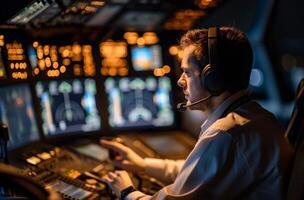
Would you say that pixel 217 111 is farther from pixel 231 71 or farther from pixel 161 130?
pixel 161 130

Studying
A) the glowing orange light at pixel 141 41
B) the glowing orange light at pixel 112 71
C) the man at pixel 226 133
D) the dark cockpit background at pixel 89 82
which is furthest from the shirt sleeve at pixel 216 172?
the glowing orange light at pixel 141 41

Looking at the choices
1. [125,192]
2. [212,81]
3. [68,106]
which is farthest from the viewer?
[68,106]

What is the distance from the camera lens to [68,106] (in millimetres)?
2115

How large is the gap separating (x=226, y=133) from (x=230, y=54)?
0.25 metres

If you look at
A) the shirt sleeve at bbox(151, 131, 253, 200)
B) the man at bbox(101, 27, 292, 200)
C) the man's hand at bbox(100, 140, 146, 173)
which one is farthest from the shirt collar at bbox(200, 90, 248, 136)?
the man's hand at bbox(100, 140, 146, 173)

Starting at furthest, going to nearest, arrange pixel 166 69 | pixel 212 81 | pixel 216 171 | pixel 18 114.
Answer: pixel 166 69 < pixel 18 114 < pixel 212 81 < pixel 216 171

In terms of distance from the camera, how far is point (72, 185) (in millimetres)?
1643

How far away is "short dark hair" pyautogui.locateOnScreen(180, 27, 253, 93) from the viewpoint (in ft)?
4.43

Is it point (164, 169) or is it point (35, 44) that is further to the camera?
point (35, 44)

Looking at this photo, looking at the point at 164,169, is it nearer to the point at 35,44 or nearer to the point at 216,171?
the point at 216,171

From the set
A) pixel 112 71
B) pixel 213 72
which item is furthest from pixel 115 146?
pixel 213 72

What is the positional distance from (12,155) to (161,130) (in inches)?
33.6

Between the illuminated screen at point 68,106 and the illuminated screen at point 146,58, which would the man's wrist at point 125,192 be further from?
the illuminated screen at point 146,58

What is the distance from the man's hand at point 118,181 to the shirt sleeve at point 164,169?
26 cm
